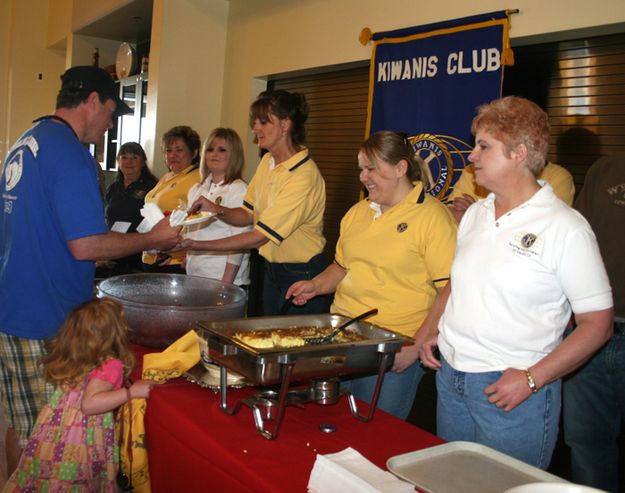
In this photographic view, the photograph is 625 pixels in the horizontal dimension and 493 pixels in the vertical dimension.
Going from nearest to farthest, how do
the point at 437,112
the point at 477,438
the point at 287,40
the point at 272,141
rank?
the point at 477,438, the point at 272,141, the point at 437,112, the point at 287,40

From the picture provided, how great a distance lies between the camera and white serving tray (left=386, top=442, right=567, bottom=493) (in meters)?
1.11

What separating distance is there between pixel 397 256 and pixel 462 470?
2.39 feet

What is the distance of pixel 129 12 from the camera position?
5301 mm

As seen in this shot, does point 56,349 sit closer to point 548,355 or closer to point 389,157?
point 389,157

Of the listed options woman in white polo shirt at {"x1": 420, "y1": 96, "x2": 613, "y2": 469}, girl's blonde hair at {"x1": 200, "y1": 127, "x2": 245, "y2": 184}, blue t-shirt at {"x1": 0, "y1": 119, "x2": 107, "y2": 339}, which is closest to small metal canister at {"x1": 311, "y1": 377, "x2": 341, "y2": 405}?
woman in white polo shirt at {"x1": 420, "y1": 96, "x2": 613, "y2": 469}

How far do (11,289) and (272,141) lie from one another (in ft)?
3.86

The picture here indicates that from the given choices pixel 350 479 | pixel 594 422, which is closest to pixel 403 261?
pixel 350 479

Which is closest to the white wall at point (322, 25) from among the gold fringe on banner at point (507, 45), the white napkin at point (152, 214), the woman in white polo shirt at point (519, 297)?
the gold fringe on banner at point (507, 45)

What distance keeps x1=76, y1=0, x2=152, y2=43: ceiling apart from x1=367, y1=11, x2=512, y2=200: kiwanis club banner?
8.56 ft

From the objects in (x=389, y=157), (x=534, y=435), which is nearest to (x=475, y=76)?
(x=389, y=157)

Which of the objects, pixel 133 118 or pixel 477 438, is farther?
pixel 133 118

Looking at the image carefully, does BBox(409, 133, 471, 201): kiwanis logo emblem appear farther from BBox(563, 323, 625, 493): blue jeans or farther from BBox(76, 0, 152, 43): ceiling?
BBox(76, 0, 152, 43): ceiling

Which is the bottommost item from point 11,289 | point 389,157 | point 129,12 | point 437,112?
point 11,289

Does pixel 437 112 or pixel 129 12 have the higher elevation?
pixel 129 12
